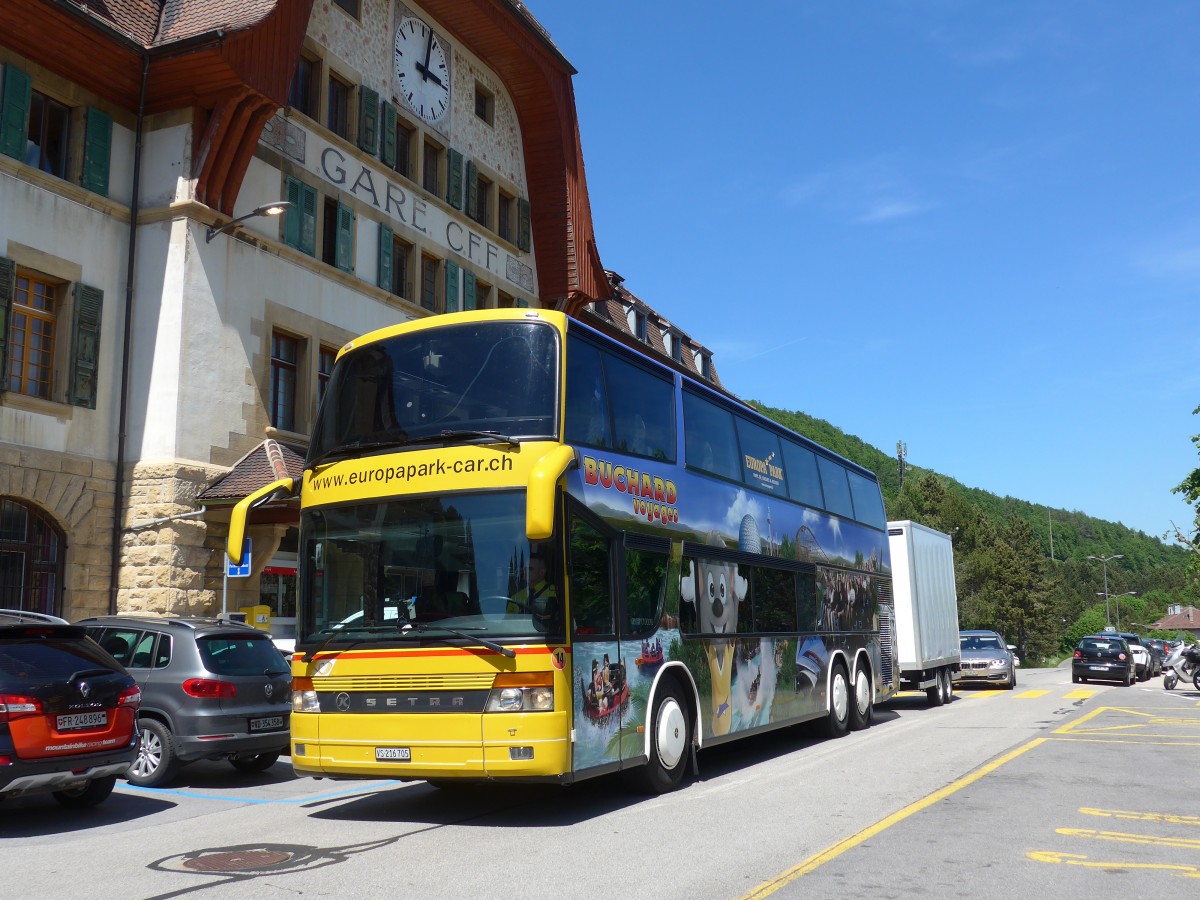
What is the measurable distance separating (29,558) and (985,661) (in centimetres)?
2412

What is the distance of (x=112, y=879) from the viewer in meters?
7.00

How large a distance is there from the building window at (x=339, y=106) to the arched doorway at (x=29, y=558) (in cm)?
1014

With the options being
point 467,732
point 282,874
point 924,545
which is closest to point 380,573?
point 467,732

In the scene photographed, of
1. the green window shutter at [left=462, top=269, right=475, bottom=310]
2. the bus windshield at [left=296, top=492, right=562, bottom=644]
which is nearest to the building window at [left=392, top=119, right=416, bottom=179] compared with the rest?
the green window shutter at [left=462, top=269, right=475, bottom=310]

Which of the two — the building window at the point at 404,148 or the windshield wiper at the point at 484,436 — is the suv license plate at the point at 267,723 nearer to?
the windshield wiper at the point at 484,436

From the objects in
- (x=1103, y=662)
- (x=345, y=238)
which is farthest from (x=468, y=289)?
(x=1103, y=662)

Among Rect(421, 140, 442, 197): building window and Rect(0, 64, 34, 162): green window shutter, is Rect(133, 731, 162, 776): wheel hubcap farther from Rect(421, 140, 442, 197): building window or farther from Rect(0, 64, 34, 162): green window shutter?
Rect(421, 140, 442, 197): building window

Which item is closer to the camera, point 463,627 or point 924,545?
point 463,627

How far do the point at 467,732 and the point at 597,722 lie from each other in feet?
3.83

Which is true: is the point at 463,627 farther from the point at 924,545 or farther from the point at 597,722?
the point at 924,545

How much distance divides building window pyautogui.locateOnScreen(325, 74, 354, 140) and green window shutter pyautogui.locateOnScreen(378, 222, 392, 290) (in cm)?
202

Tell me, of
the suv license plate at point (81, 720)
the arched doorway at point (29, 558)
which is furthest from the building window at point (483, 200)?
the suv license plate at point (81, 720)

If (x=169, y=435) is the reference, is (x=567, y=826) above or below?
below

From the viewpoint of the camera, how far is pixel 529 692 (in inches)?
341
